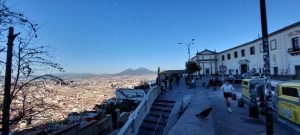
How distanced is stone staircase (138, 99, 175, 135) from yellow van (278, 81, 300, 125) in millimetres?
5706

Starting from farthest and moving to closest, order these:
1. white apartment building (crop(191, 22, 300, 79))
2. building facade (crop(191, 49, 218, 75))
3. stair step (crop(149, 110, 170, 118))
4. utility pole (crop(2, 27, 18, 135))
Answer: building facade (crop(191, 49, 218, 75)), white apartment building (crop(191, 22, 300, 79)), stair step (crop(149, 110, 170, 118)), utility pole (crop(2, 27, 18, 135))

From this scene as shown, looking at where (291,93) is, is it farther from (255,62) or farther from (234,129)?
(255,62)

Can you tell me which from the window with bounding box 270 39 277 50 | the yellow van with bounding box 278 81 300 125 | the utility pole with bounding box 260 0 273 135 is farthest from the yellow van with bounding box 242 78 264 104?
the window with bounding box 270 39 277 50

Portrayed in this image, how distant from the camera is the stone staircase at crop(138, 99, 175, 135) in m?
11.1

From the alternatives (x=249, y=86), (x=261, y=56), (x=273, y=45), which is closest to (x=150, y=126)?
(x=249, y=86)

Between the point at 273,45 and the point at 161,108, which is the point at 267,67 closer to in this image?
the point at 161,108

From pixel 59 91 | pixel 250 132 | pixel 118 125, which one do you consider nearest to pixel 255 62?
pixel 118 125

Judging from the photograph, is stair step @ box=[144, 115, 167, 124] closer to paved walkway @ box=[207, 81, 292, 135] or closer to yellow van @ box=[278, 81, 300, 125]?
paved walkway @ box=[207, 81, 292, 135]

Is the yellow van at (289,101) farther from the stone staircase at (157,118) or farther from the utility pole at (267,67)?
the stone staircase at (157,118)

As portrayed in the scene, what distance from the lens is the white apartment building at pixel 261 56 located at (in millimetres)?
32562

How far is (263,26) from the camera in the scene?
230 inches

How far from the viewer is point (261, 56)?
42094 millimetres

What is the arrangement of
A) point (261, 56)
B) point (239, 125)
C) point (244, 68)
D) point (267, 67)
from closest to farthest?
point (267, 67) < point (239, 125) < point (261, 56) < point (244, 68)

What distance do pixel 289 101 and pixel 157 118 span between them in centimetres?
666
